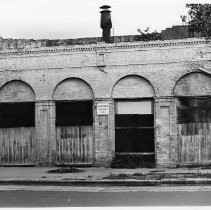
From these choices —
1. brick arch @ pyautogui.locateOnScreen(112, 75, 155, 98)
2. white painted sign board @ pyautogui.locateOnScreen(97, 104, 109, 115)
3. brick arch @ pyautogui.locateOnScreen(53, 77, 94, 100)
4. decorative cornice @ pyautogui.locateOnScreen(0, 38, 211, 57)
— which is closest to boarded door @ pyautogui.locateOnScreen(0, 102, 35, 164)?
brick arch @ pyautogui.locateOnScreen(53, 77, 94, 100)

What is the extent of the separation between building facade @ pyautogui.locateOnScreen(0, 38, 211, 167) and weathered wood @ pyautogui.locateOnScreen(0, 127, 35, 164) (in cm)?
4

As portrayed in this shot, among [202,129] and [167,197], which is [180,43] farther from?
[167,197]

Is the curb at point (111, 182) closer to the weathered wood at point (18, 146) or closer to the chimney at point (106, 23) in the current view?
the weathered wood at point (18, 146)

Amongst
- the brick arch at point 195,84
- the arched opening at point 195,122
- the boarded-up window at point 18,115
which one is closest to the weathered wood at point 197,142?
the arched opening at point 195,122

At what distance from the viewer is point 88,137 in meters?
21.0

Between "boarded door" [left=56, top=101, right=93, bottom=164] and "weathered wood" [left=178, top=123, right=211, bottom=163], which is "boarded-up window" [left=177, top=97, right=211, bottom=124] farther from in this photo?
"boarded door" [left=56, top=101, right=93, bottom=164]

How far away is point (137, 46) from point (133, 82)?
1497 mm

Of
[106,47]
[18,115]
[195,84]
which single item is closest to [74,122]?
[18,115]

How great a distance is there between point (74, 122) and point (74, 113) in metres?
0.39

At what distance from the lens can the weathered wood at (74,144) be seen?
21.0m

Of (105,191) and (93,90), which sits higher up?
(93,90)

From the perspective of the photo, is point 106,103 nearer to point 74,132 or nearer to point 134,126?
point 134,126

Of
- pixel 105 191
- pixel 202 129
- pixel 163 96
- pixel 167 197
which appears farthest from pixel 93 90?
pixel 167 197

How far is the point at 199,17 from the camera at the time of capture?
23.0m
